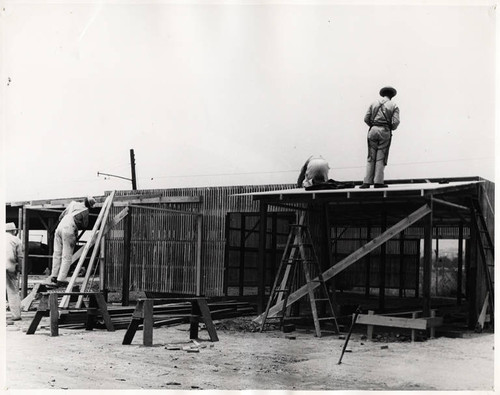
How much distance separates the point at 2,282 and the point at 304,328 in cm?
644

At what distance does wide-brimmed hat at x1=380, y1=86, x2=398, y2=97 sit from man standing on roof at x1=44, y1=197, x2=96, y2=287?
6314 mm

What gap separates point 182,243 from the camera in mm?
19203

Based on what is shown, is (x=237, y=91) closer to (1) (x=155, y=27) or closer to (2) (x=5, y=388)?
(1) (x=155, y=27)

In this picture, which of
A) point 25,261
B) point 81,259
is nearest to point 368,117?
point 81,259

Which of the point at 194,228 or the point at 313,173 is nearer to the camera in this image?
the point at 313,173

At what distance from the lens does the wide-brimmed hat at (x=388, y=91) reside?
1223cm

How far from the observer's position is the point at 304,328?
1345 cm

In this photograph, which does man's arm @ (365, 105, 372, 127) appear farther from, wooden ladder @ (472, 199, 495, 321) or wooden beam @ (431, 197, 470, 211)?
wooden ladder @ (472, 199, 495, 321)

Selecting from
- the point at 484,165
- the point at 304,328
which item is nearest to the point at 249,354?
the point at 304,328

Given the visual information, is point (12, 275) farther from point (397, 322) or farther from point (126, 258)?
point (397, 322)

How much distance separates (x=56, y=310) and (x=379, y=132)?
6.78 metres

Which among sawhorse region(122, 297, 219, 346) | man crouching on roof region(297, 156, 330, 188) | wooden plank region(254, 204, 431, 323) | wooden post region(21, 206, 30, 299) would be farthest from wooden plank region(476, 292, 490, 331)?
wooden post region(21, 206, 30, 299)

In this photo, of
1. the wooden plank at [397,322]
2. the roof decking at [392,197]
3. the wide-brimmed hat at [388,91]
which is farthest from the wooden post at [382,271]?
the wide-brimmed hat at [388,91]

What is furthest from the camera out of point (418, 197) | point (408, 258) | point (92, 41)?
point (408, 258)
